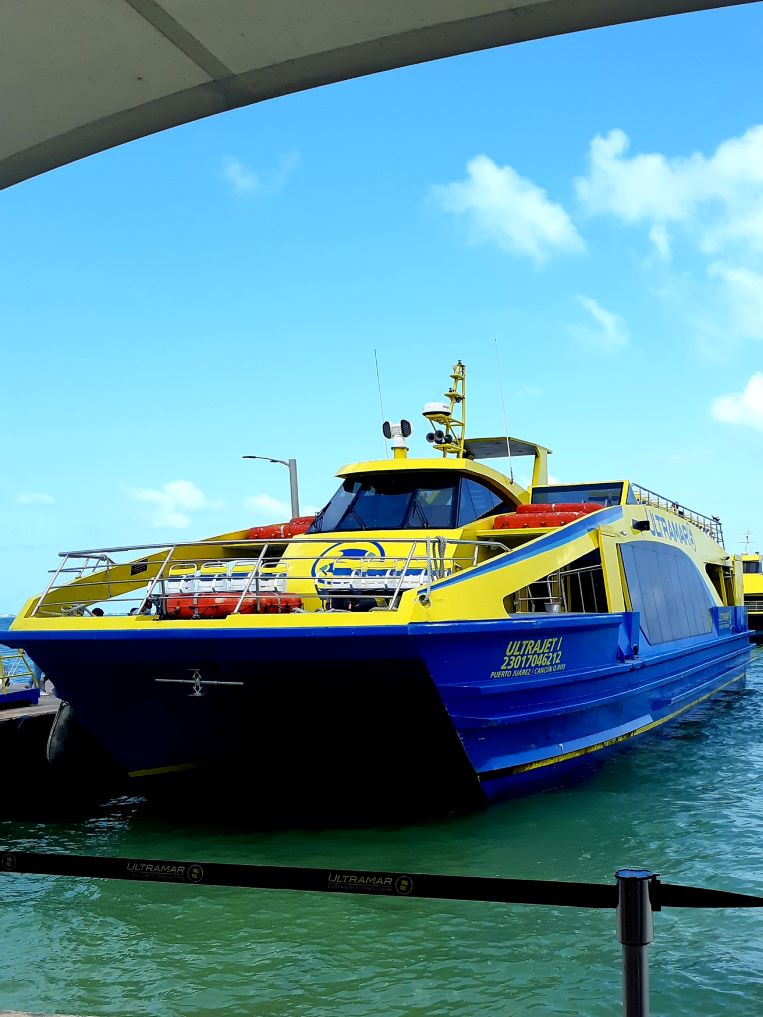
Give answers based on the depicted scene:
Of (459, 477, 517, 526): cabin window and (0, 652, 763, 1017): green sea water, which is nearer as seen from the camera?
(0, 652, 763, 1017): green sea water

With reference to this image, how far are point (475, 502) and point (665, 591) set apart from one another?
4046 mm

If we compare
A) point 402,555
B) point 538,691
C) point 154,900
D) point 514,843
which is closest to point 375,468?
point 402,555

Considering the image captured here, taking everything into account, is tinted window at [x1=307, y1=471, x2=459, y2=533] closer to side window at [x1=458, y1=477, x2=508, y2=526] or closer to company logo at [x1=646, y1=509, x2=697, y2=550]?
side window at [x1=458, y1=477, x2=508, y2=526]

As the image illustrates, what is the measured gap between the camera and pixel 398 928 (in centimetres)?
652

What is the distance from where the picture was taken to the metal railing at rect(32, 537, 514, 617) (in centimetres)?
869

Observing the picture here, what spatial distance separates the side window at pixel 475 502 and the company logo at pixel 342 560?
4.24 feet

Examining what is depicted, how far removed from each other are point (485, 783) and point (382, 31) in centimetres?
727

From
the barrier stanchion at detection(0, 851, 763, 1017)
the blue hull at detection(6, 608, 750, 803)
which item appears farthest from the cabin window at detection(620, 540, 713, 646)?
the barrier stanchion at detection(0, 851, 763, 1017)

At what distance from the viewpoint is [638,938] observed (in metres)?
2.93

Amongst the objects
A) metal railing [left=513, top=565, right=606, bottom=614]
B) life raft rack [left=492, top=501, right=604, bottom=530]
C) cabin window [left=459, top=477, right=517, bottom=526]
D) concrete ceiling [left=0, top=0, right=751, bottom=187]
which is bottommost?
metal railing [left=513, top=565, right=606, bottom=614]

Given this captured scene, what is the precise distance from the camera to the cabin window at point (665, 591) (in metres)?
12.5

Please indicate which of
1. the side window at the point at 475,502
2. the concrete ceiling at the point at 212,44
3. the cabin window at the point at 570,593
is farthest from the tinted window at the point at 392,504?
the concrete ceiling at the point at 212,44

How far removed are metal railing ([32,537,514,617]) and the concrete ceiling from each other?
5.05 m

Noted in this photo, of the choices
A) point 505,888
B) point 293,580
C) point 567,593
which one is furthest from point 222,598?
point 505,888
